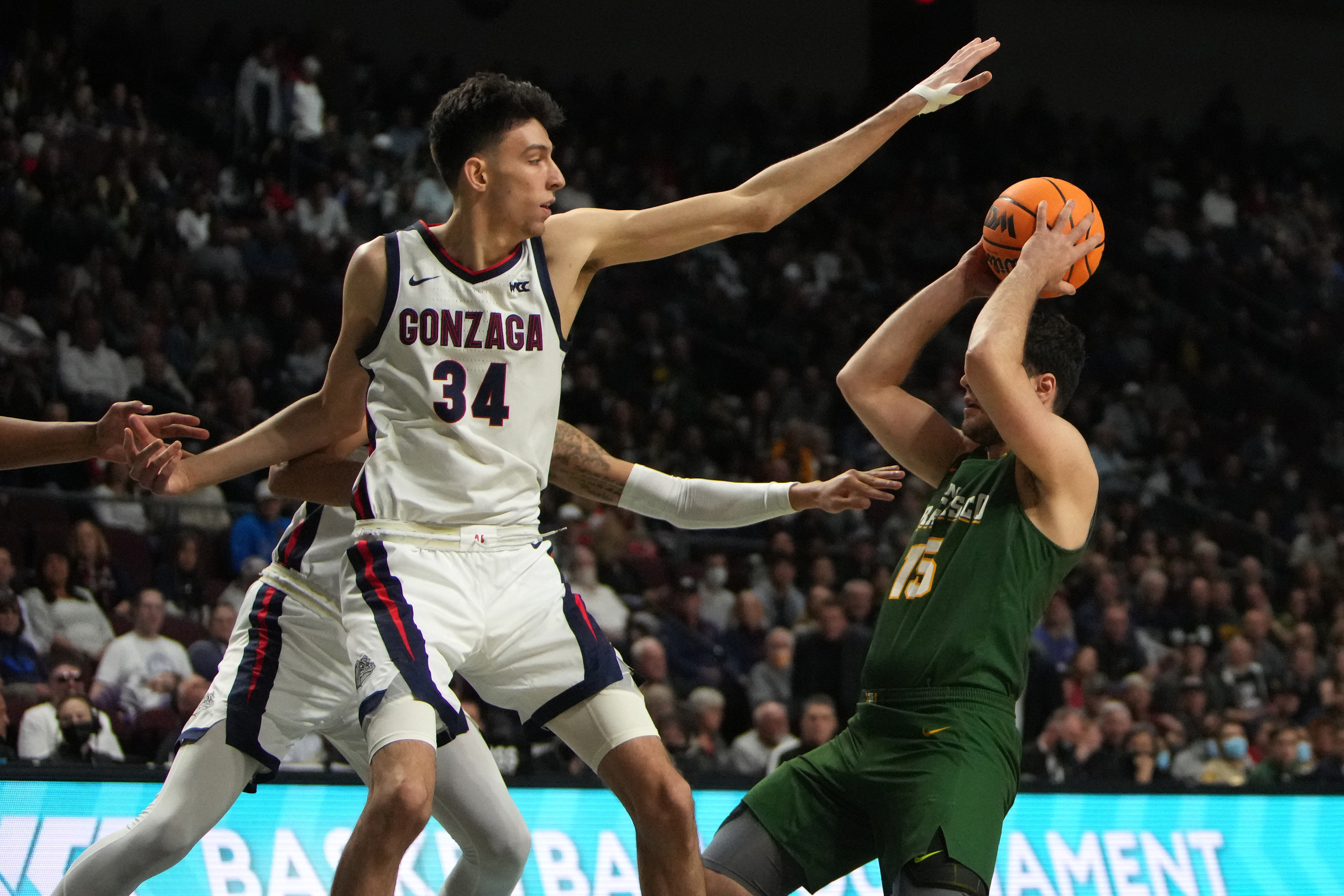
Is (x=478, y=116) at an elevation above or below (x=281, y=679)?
above

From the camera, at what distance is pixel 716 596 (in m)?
10.4

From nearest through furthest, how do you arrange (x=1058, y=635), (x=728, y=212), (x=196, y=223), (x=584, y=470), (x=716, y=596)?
(x=728, y=212) → (x=584, y=470) → (x=716, y=596) → (x=1058, y=635) → (x=196, y=223)

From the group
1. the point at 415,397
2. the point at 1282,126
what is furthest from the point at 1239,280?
the point at 415,397

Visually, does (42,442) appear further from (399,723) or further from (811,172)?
(811,172)

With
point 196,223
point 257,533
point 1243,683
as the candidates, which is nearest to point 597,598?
point 257,533

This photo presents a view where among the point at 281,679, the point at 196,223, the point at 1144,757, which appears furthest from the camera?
the point at 196,223

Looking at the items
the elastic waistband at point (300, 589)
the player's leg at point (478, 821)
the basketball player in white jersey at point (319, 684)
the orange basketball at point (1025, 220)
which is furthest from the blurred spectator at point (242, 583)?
the orange basketball at point (1025, 220)

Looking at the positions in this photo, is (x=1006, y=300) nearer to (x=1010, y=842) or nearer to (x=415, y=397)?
(x=415, y=397)

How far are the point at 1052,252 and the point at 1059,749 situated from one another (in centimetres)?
606

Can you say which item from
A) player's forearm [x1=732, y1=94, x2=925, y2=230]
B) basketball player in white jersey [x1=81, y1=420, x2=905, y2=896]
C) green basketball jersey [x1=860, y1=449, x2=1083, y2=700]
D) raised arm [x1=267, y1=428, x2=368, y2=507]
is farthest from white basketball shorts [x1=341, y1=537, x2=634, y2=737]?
player's forearm [x1=732, y1=94, x2=925, y2=230]

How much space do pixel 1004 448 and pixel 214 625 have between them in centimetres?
529

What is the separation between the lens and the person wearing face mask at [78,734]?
693 centimetres

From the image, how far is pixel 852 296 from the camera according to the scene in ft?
51.3

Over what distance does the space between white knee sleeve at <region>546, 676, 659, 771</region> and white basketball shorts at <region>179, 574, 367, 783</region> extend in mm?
844
